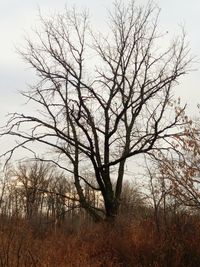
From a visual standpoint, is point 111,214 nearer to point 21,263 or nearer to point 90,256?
point 90,256

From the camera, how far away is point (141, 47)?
891 inches

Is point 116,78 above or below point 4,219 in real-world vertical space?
above

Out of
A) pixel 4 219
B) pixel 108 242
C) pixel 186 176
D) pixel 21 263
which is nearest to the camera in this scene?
pixel 21 263

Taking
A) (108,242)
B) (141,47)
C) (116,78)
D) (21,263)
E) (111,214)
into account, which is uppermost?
(141,47)

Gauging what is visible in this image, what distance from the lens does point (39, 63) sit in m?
22.7

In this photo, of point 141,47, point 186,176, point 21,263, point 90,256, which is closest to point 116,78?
point 141,47

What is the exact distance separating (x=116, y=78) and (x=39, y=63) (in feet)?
11.8

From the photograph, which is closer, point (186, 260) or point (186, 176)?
point (186, 260)

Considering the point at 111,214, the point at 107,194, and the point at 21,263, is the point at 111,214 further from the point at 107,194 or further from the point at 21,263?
Result: the point at 21,263

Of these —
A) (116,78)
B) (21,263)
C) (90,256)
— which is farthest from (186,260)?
(116,78)

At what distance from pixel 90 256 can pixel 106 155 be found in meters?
8.54

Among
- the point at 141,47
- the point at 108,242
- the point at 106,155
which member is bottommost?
the point at 108,242

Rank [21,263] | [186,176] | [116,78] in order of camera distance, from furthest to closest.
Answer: [116,78]
[186,176]
[21,263]

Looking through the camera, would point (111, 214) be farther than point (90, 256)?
Yes
